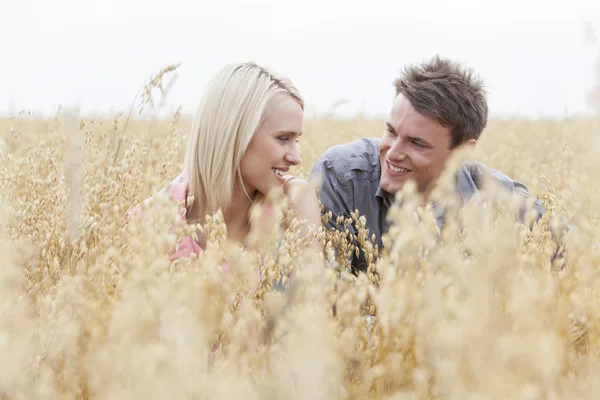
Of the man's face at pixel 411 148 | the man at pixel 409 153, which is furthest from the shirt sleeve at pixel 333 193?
the man's face at pixel 411 148

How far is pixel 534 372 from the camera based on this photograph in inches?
30.8

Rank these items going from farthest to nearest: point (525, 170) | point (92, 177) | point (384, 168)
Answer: point (525, 170) → point (384, 168) → point (92, 177)

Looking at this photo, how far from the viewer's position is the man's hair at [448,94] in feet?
10.2

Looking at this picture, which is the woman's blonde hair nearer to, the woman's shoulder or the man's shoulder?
the woman's shoulder

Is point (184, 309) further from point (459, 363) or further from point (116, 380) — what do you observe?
point (459, 363)

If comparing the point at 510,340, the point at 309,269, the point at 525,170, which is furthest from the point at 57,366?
the point at 525,170

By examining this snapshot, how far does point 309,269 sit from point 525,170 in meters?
2.87

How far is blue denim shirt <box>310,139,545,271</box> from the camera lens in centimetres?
302

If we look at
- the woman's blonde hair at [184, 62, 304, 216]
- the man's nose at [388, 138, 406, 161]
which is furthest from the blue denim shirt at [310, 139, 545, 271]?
the woman's blonde hair at [184, 62, 304, 216]

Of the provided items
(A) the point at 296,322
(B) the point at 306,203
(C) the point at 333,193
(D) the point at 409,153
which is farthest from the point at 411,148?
(A) the point at 296,322

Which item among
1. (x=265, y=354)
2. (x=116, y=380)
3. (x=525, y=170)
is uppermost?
(x=116, y=380)

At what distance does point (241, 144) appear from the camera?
2.53 meters

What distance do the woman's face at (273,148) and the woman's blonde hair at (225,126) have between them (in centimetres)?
4

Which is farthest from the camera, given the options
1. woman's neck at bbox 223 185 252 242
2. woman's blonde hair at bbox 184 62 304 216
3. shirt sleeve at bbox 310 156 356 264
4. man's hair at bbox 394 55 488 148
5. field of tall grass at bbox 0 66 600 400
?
man's hair at bbox 394 55 488 148
